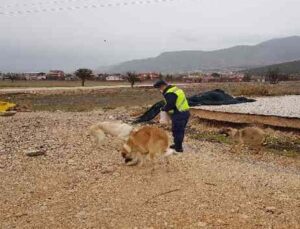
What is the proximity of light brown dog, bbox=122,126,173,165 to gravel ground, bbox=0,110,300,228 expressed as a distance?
28 centimetres

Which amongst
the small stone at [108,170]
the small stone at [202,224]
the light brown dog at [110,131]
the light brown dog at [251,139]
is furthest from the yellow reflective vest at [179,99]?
the small stone at [202,224]

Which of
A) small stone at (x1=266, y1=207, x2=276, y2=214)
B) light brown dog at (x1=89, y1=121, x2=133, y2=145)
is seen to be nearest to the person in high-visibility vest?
light brown dog at (x1=89, y1=121, x2=133, y2=145)

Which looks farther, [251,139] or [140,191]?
[251,139]

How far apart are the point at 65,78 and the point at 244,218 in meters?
79.0

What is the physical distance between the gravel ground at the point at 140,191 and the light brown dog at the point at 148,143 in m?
0.28

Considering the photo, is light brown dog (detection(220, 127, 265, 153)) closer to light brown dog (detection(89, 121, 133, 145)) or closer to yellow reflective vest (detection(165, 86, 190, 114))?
yellow reflective vest (detection(165, 86, 190, 114))

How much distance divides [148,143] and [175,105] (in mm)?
1491

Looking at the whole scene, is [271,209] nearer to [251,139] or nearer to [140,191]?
[140,191]

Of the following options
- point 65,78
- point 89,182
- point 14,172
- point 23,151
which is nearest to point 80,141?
point 23,151

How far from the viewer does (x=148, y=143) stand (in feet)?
27.7

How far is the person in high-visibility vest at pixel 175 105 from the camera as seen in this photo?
950cm

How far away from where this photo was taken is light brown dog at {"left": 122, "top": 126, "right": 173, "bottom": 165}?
841cm

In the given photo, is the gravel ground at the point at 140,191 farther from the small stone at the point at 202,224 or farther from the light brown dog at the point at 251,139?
the light brown dog at the point at 251,139

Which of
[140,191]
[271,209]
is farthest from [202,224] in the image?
[140,191]
